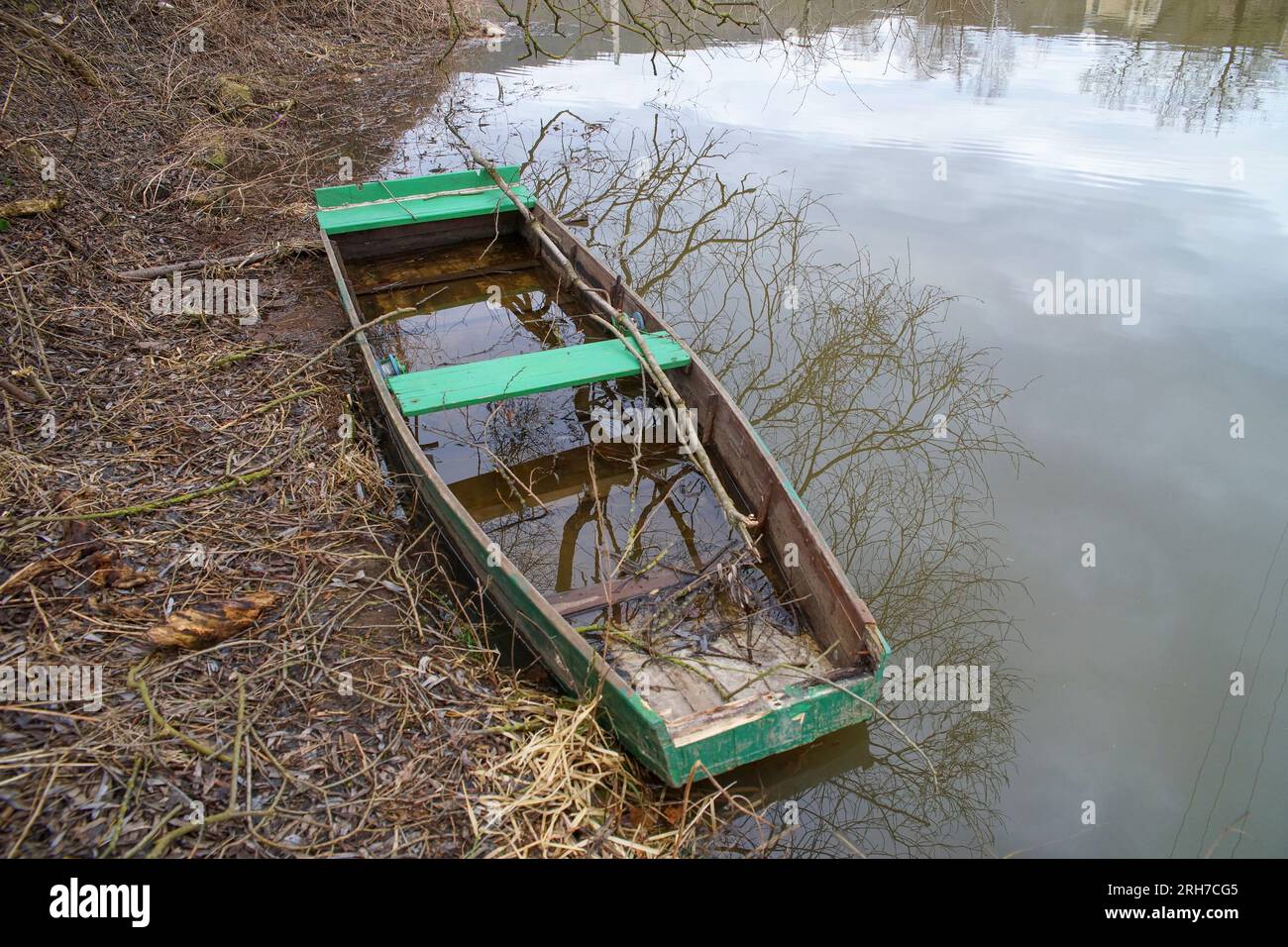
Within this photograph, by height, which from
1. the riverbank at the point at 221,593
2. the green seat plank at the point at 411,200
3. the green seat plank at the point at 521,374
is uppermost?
the green seat plank at the point at 411,200

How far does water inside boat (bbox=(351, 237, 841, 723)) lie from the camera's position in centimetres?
366

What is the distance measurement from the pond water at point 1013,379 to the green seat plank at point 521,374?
3.46 feet

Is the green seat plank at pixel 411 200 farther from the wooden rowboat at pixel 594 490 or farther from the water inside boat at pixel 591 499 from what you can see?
the water inside boat at pixel 591 499

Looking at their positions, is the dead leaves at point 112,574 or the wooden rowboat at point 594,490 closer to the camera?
the wooden rowboat at point 594,490

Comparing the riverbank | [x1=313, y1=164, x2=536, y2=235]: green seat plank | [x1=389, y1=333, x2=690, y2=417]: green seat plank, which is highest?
[x1=313, y1=164, x2=536, y2=235]: green seat plank

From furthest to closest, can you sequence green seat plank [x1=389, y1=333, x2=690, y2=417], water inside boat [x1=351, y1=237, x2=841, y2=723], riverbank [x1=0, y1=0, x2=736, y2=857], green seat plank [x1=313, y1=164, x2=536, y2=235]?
green seat plank [x1=313, y1=164, x2=536, y2=235] < green seat plank [x1=389, y1=333, x2=690, y2=417] < water inside boat [x1=351, y1=237, x2=841, y2=723] < riverbank [x1=0, y1=0, x2=736, y2=857]

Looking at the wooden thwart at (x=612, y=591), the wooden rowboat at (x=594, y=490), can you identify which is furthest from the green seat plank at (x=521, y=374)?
the wooden thwart at (x=612, y=591)

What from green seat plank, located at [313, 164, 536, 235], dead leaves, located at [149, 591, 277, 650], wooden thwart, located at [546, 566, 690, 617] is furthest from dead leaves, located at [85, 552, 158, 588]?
green seat plank, located at [313, 164, 536, 235]

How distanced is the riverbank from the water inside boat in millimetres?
450

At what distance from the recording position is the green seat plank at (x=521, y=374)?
4.73 meters

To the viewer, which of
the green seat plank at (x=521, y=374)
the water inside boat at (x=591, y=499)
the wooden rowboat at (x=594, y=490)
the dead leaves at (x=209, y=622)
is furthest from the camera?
the green seat plank at (x=521, y=374)

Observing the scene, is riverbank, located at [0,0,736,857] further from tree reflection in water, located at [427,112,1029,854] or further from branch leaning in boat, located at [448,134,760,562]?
branch leaning in boat, located at [448,134,760,562]

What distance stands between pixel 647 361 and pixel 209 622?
107 inches
